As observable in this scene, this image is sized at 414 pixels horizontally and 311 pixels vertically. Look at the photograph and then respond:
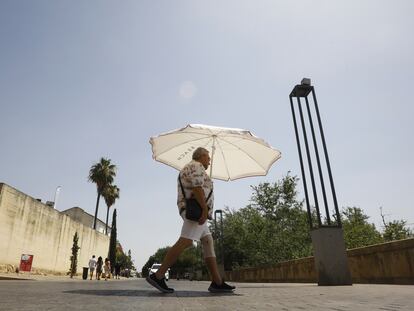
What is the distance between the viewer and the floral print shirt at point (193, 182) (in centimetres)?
429

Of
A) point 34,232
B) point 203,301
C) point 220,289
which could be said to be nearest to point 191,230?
point 220,289

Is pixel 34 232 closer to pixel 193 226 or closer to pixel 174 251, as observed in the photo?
pixel 174 251

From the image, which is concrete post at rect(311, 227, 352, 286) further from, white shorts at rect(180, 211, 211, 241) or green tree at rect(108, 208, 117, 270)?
green tree at rect(108, 208, 117, 270)

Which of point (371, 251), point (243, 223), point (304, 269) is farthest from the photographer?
point (243, 223)

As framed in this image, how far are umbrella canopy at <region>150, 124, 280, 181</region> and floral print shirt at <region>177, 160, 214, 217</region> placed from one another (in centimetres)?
176

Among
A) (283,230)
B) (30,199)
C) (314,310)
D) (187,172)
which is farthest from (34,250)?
(314,310)

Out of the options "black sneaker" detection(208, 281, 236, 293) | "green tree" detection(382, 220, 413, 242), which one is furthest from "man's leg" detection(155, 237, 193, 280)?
"green tree" detection(382, 220, 413, 242)

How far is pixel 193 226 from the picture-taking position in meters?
4.25

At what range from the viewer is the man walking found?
421cm

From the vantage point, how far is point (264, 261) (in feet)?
95.9

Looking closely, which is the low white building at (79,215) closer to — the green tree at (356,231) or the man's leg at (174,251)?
the green tree at (356,231)

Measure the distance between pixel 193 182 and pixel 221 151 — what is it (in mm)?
2387

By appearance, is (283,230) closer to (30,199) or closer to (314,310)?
(30,199)

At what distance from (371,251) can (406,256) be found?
1.31m
